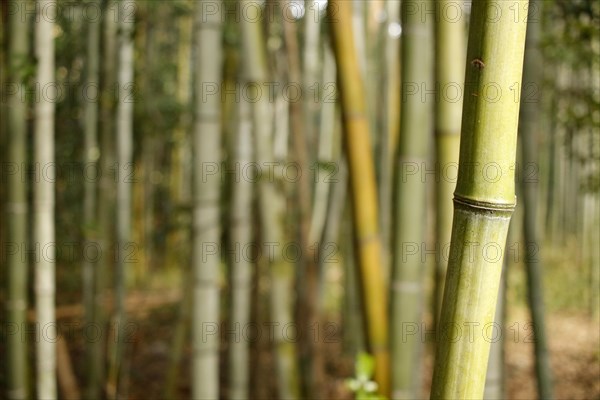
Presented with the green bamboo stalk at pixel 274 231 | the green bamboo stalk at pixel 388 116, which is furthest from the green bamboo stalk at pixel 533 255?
the green bamboo stalk at pixel 388 116

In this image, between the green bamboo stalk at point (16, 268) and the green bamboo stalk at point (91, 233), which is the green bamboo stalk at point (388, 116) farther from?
the green bamboo stalk at point (16, 268)

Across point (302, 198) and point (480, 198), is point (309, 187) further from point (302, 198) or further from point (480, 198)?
point (480, 198)

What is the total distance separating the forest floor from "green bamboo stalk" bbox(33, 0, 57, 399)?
1.31 metres

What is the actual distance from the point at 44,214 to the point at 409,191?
1.10 metres

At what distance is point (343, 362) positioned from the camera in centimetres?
474

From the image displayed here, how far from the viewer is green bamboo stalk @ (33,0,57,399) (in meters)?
1.66

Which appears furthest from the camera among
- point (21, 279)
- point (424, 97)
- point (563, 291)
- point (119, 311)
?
point (563, 291)

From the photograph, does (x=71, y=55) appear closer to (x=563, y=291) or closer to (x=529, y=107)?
(x=529, y=107)

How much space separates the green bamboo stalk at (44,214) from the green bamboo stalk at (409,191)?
3.39ft

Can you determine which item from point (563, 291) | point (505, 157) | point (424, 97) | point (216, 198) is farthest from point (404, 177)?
point (563, 291)

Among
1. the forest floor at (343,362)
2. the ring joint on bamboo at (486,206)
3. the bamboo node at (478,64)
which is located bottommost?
the forest floor at (343,362)

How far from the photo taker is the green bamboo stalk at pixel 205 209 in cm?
181

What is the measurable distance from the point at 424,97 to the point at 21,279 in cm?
176

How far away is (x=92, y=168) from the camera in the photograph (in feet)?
11.9
